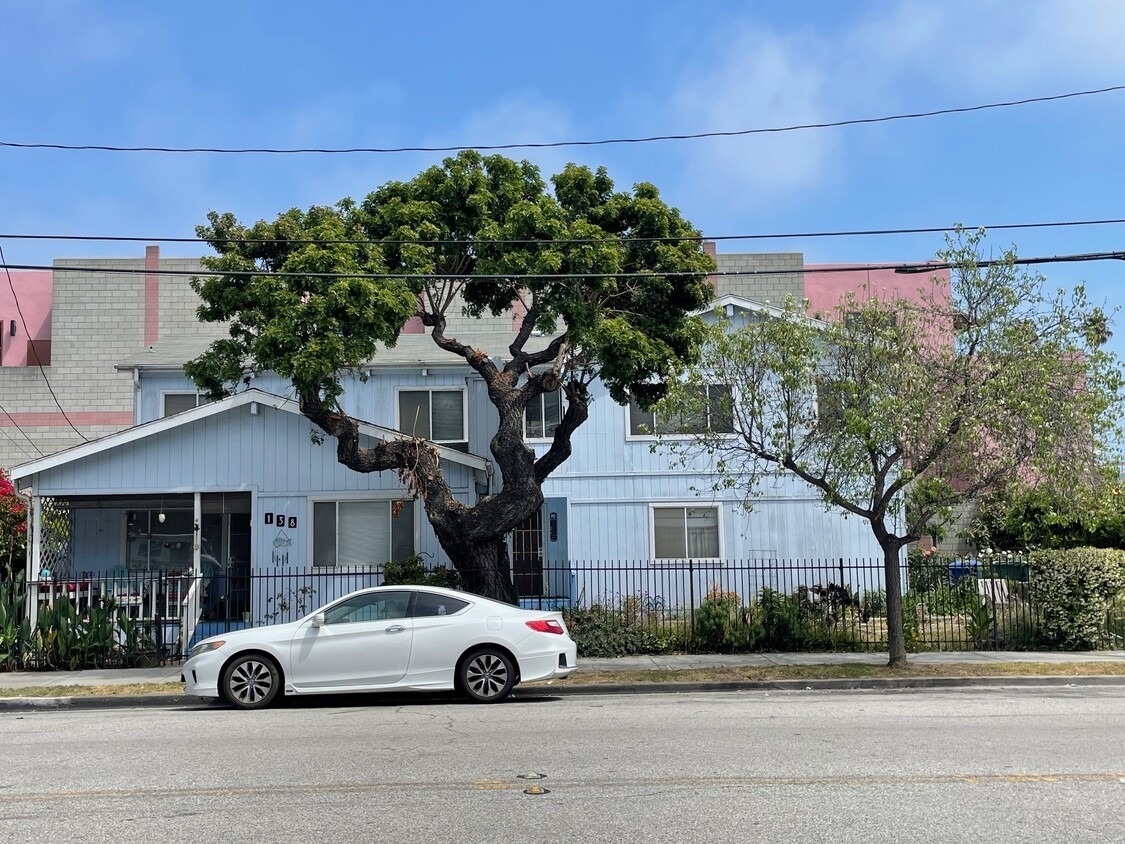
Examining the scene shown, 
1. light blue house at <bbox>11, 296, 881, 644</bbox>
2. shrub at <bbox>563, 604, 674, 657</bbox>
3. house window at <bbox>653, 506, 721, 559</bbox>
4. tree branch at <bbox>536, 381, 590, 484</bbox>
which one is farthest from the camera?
house window at <bbox>653, 506, 721, 559</bbox>

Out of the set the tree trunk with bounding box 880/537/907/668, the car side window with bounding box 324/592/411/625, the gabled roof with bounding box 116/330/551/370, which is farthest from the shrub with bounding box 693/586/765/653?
the gabled roof with bounding box 116/330/551/370

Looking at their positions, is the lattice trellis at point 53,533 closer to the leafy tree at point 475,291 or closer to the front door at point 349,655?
the leafy tree at point 475,291

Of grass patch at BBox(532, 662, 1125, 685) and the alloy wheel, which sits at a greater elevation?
the alloy wheel

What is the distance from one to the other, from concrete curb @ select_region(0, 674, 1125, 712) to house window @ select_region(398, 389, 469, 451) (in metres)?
9.52

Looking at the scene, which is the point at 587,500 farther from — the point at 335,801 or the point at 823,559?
the point at 335,801

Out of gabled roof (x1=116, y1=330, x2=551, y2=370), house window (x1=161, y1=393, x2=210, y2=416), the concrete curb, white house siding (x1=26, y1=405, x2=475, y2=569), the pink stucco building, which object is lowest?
the concrete curb

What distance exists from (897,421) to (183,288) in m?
32.5

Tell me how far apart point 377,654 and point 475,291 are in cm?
747

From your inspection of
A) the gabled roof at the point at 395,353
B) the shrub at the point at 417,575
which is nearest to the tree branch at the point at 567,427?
the shrub at the point at 417,575

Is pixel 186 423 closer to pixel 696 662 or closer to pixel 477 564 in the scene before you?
pixel 477 564

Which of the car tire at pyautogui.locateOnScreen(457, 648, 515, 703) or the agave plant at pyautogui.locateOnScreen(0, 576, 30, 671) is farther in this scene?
the agave plant at pyautogui.locateOnScreen(0, 576, 30, 671)

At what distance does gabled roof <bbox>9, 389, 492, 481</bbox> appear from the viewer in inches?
763

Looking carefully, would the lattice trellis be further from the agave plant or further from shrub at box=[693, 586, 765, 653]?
shrub at box=[693, 586, 765, 653]

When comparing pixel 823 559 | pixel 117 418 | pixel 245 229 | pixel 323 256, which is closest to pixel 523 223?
pixel 323 256
